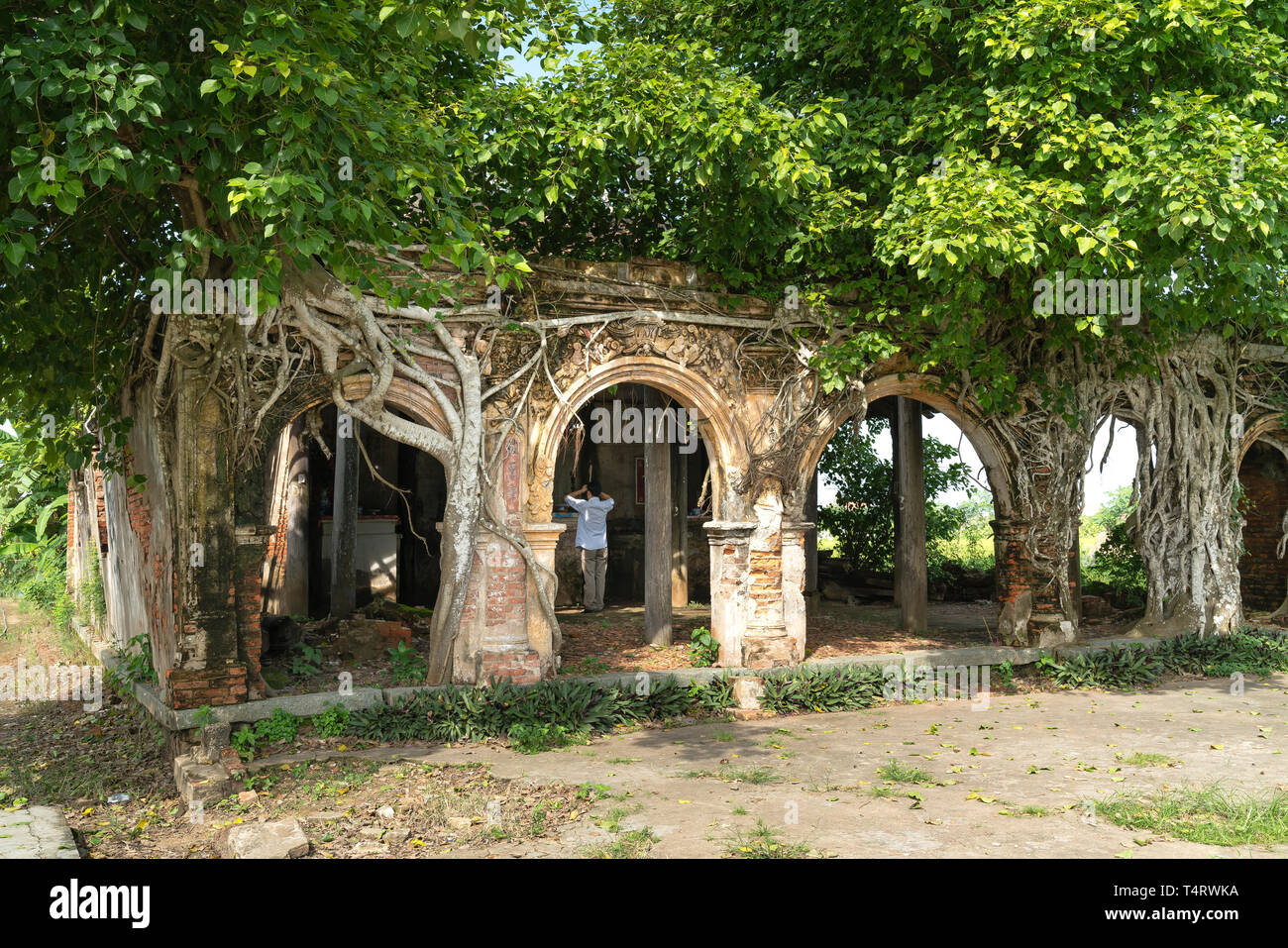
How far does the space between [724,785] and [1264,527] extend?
1145 centimetres

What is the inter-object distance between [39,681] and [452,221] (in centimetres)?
855

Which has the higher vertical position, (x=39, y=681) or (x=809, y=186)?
(x=809, y=186)

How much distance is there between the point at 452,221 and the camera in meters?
6.62

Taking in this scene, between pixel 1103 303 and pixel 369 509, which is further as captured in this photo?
pixel 369 509

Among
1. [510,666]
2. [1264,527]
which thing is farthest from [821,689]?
[1264,527]

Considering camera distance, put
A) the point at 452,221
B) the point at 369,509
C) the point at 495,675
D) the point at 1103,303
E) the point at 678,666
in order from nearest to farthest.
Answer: the point at 452,221
the point at 495,675
the point at 1103,303
the point at 678,666
the point at 369,509

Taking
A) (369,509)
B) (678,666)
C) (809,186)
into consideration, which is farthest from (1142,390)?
(369,509)

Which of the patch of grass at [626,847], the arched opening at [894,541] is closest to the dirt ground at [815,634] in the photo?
the arched opening at [894,541]

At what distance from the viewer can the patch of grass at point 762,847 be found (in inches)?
211

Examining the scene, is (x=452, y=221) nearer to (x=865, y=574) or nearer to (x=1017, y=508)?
(x=1017, y=508)

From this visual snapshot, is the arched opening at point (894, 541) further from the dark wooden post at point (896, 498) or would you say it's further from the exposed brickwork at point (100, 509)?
the exposed brickwork at point (100, 509)

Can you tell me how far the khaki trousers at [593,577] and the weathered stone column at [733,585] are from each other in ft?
14.3

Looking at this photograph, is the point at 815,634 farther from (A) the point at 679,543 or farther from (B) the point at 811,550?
(A) the point at 679,543

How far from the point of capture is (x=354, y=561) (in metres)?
12.0
